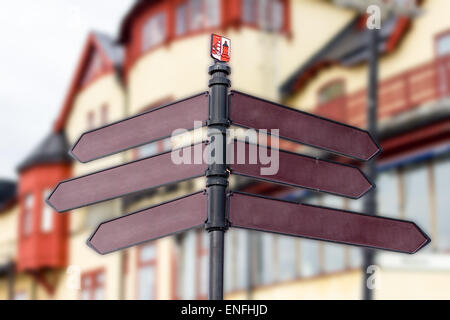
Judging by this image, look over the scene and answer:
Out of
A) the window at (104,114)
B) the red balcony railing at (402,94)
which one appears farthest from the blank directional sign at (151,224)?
the window at (104,114)

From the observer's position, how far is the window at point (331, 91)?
2284 cm

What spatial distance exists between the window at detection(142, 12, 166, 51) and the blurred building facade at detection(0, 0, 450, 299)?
47 millimetres

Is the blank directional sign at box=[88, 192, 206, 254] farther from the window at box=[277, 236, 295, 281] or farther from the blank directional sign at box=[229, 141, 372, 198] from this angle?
the window at box=[277, 236, 295, 281]

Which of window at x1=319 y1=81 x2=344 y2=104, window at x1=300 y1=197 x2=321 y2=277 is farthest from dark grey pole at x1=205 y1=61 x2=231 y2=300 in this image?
window at x1=319 y1=81 x2=344 y2=104

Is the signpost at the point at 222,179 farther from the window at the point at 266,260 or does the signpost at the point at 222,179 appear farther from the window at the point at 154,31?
the window at the point at 154,31

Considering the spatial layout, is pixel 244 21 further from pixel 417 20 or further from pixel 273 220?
pixel 273 220

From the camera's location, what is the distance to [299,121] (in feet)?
16.1

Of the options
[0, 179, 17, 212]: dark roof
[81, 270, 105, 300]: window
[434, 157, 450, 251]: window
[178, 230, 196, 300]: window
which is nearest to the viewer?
[434, 157, 450, 251]: window

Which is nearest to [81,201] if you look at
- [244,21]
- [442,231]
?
[442,231]

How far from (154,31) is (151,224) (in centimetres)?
2304

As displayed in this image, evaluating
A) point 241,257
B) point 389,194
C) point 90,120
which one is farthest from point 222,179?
point 90,120

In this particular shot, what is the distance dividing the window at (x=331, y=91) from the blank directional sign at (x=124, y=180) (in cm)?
1836

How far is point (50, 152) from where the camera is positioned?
33688mm

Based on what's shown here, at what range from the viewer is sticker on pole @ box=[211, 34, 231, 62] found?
4.64m
